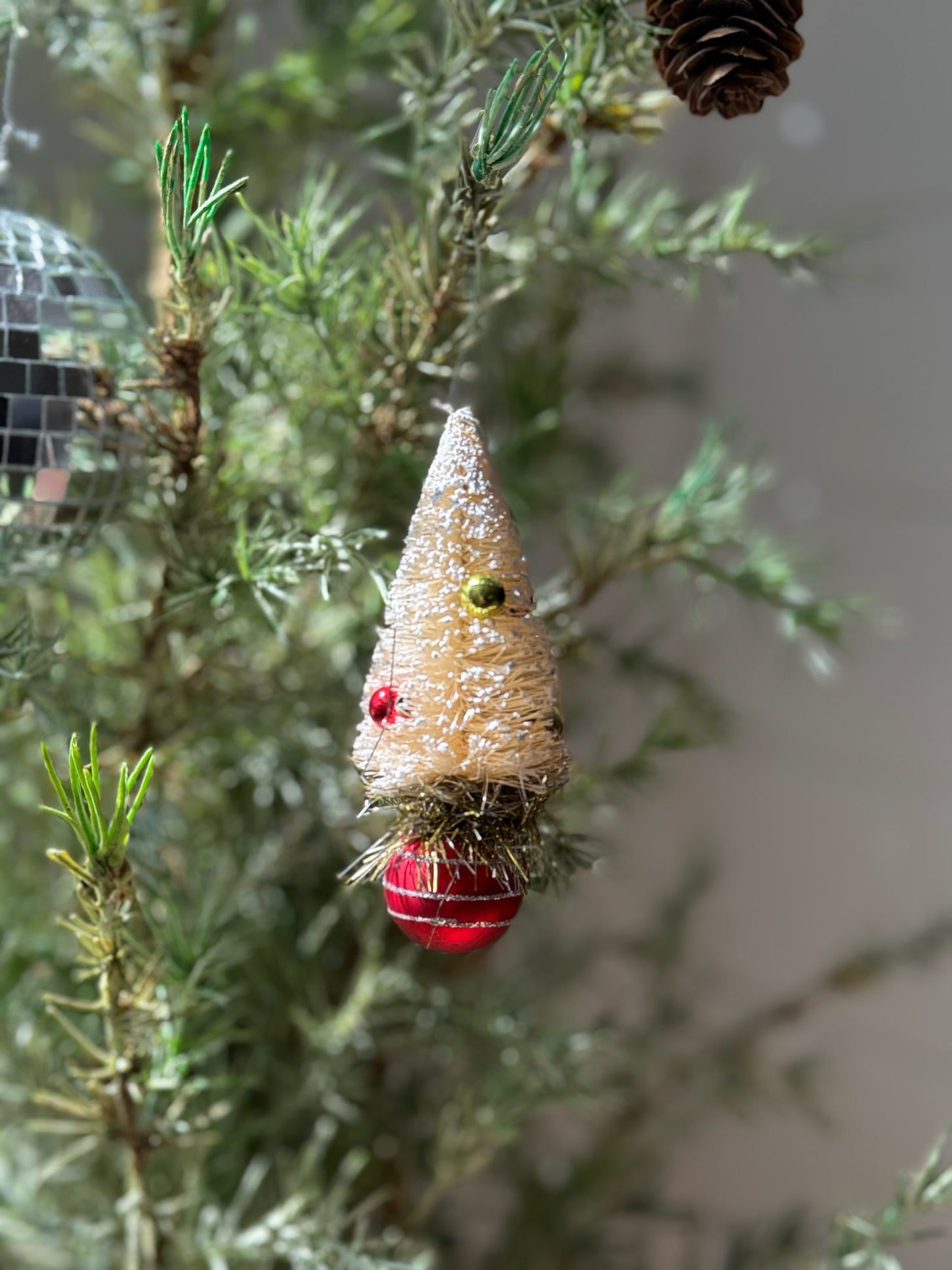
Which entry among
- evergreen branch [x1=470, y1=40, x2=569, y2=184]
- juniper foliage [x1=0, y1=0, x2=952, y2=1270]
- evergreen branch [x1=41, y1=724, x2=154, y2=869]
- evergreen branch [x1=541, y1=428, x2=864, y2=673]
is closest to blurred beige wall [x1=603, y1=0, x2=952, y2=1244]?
juniper foliage [x1=0, y1=0, x2=952, y2=1270]

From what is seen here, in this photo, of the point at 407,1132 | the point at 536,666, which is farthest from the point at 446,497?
the point at 407,1132

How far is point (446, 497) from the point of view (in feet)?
1.03

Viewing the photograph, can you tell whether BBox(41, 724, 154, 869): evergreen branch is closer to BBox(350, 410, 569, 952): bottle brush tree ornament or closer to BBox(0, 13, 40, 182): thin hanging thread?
BBox(350, 410, 569, 952): bottle brush tree ornament

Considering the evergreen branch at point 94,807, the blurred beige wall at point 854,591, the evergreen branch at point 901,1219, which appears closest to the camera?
the evergreen branch at point 94,807

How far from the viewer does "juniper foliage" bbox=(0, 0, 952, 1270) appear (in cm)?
36

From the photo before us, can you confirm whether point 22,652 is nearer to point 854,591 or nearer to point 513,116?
point 513,116

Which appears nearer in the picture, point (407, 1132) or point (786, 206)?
point (407, 1132)

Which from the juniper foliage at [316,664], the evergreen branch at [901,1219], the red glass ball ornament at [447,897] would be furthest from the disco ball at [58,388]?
the evergreen branch at [901,1219]

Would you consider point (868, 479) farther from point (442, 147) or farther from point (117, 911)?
point (117, 911)

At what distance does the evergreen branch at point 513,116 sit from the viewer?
0.94ft

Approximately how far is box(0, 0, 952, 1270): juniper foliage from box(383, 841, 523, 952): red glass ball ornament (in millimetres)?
43

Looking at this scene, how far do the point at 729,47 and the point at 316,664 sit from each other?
0.30 meters

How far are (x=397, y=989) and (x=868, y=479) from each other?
457 mm

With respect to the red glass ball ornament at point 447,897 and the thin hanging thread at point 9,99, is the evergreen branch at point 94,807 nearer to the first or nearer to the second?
the red glass ball ornament at point 447,897
